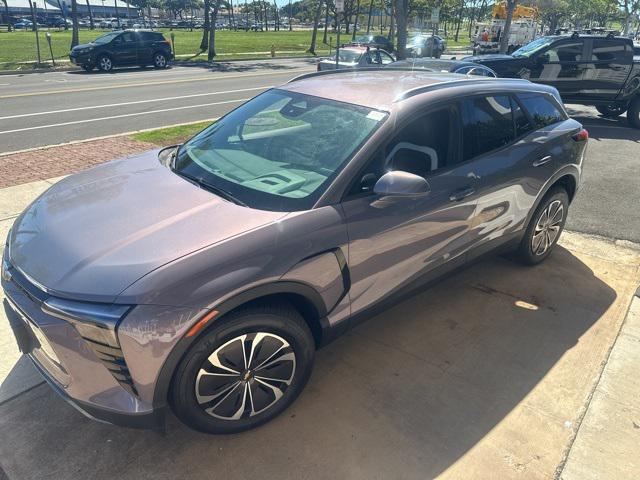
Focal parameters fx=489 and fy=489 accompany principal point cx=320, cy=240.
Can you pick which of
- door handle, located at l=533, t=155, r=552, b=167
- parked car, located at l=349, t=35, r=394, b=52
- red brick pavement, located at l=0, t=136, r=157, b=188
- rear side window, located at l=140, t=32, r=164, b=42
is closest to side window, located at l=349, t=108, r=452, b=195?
door handle, located at l=533, t=155, r=552, b=167

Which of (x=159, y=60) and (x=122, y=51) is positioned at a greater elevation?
(x=122, y=51)

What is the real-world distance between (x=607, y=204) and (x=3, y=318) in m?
6.56

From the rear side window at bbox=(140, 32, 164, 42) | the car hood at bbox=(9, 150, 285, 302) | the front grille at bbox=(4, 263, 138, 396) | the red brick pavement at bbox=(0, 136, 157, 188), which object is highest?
the rear side window at bbox=(140, 32, 164, 42)

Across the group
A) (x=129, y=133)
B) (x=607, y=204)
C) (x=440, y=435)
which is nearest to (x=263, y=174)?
(x=440, y=435)

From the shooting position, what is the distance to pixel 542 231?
4.39m

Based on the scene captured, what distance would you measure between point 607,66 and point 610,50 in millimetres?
347

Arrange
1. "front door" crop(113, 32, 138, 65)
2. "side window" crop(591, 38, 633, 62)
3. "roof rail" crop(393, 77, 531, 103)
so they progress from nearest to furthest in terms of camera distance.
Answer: "roof rail" crop(393, 77, 531, 103)
"side window" crop(591, 38, 633, 62)
"front door" crop(113, 32, 138, 65)

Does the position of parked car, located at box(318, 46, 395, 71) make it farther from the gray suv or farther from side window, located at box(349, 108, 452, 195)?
side window, located at box(349, 108, 452, 195)

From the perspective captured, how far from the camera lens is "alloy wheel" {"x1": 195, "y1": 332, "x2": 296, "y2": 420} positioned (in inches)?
93.3

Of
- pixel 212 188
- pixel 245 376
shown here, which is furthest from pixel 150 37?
pixel 245 376

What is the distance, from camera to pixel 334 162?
2816mm

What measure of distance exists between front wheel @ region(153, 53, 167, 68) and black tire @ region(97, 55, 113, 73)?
2.16m

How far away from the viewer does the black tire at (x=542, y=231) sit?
425 centimetres

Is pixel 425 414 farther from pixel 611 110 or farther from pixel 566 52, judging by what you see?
pixel 611 110
